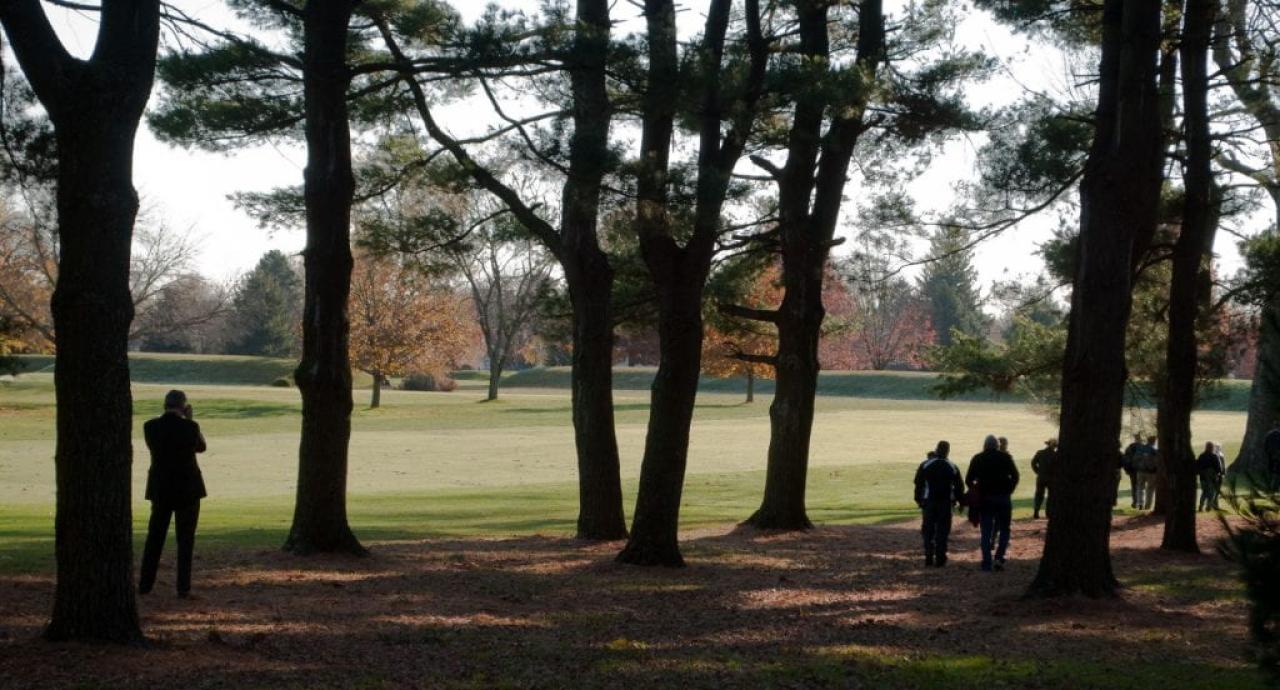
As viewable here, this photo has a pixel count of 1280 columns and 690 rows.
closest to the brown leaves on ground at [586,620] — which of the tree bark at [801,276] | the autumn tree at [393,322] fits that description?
the tree bark at [801,276]

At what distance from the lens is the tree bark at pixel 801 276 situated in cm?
2031

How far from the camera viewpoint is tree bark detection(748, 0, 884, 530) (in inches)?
800

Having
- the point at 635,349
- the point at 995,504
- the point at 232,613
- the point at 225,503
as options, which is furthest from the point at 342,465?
the point at 635,349

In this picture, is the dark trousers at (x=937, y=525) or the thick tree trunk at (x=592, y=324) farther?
the dark trousers at (x=937, y=525)

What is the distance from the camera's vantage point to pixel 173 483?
37.3ft

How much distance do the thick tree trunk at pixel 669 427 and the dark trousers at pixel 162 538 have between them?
535cm

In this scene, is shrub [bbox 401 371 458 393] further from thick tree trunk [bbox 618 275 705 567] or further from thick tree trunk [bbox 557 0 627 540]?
thick tree trunk [bbox 618 275 705 567]

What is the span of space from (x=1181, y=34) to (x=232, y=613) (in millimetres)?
12868

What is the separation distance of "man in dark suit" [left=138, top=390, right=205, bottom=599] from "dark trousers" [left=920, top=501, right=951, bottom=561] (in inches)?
363

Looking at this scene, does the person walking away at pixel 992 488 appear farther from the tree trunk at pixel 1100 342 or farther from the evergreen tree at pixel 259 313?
the evergreen tree at pixel 259 313

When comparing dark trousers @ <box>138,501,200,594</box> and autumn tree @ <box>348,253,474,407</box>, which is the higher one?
autumn tree @ <box>348,253,474,407</box>

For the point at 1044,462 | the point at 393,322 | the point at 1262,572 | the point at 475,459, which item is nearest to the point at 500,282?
the point at 393,322

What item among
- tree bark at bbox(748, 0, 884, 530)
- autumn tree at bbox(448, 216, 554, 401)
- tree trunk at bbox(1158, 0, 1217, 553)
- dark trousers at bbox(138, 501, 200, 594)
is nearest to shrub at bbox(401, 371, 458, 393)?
autumn tree at bbox(448, 216, 554, 401)

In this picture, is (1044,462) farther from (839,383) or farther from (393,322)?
(839,383)
